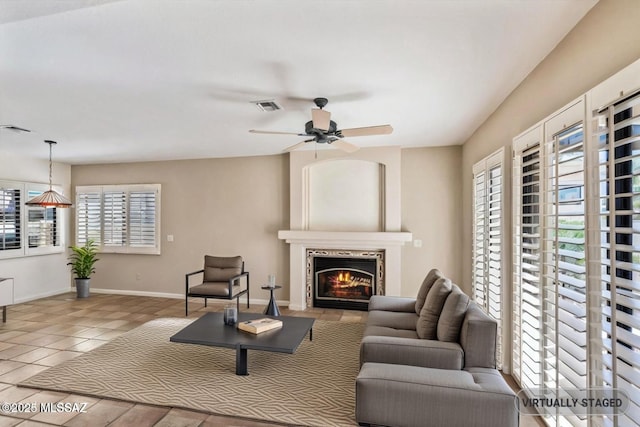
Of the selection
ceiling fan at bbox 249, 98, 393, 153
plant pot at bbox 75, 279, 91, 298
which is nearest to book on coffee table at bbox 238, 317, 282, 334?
ceiling fan at bbox 249, 98, 393, 153

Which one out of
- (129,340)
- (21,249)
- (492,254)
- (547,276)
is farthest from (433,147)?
(21,249)

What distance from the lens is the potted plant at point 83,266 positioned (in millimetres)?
6375

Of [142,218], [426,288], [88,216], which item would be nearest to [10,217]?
[88,216]

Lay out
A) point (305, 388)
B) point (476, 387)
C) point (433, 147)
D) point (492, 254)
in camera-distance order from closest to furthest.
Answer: point (476, 387)
point (305, 388)
point (492, 254)
point (433, 147)

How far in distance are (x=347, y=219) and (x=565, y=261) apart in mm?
3764

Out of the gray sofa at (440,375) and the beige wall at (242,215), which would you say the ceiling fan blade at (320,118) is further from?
the beige wall at (242,215)

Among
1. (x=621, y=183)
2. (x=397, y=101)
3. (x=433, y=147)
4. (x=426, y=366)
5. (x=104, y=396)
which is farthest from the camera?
(x=433, y=147)

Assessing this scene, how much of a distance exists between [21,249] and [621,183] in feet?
26.4

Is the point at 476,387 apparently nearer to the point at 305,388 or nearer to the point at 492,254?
the point at 305,388

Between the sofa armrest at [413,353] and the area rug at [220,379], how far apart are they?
518 millimetres

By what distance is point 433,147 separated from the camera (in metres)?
5.45

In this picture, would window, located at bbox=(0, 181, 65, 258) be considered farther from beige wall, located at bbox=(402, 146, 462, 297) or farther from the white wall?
beige wall, located at bbox=(402, 146, 462, 297)

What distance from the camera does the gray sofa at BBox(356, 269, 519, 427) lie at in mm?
2029

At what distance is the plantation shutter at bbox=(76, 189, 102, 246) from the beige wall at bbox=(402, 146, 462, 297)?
19.8ft
